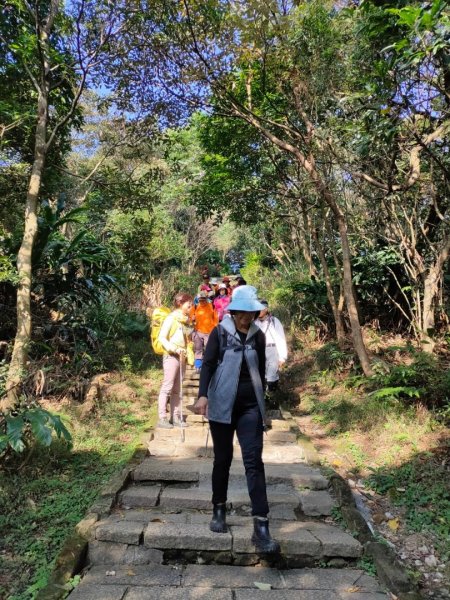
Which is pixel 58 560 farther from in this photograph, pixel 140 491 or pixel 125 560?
A: pixel 140 491

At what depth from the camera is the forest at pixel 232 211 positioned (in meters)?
4.60

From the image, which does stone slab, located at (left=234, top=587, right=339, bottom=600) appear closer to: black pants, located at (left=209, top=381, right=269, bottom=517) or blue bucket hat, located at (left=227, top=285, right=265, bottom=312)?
black pants, located at (left=209, top=381, right=269, bottom=517)

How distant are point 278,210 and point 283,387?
4.82 meters

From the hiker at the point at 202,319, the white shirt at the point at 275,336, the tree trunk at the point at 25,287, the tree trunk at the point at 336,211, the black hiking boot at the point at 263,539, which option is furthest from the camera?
the hiker at the point at 202,319

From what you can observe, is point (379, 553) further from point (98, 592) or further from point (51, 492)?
point (51, 492)

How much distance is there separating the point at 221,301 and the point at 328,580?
21.7 feet

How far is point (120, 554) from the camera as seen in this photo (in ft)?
10.7

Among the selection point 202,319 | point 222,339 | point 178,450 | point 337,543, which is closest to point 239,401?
point 222,339

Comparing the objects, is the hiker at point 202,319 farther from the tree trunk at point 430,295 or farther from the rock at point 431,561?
the rock at point 431,561

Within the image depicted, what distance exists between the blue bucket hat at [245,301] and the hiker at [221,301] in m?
5.58

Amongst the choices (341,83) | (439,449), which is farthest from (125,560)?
(341,83)

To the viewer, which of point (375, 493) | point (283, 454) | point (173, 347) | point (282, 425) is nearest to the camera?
point (375, 493)

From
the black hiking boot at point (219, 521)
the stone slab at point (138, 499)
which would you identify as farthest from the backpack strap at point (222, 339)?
the stone slab at point (138, 499)

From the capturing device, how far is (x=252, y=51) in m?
6.55
